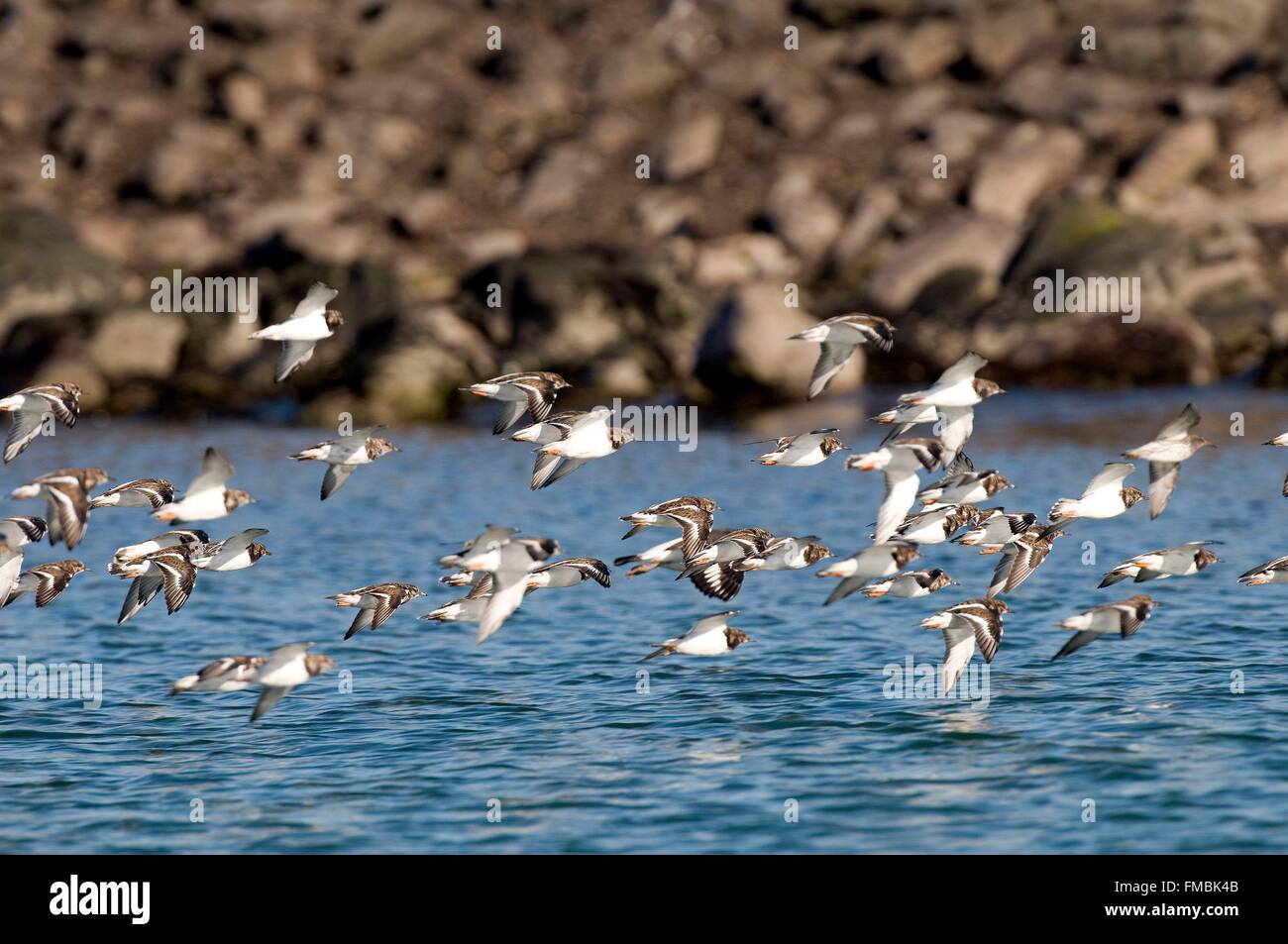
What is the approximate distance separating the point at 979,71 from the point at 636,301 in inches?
775

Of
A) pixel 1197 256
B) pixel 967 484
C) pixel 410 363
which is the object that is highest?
pixel 1197 256

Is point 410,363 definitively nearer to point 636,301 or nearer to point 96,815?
point 636,301

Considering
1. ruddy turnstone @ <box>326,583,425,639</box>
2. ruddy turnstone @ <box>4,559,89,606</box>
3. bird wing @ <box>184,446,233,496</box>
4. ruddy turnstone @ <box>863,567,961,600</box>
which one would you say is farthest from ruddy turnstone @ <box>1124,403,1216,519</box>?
ruddy turnstone @ <box>4,559,89,606</box>

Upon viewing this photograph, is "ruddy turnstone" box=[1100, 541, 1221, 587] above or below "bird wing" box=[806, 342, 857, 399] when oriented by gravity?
below

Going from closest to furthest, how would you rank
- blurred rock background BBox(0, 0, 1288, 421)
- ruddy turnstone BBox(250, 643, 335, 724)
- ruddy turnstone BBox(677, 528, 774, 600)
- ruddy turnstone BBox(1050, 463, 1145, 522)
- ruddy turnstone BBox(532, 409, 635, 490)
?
ruddy turnstone BBox(250, 643, 335, 724), ruddy turnstone BBox(677, 528, 774, 600), ruddy turnstone BBox(532, 409, 635, 490), ruddy turnstone BBox(1050, 463, 1145, 522), blurred rock background BBox(0, 0, 1288, 421)

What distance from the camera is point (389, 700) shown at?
21766 mm

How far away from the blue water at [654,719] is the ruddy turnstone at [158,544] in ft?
7.11

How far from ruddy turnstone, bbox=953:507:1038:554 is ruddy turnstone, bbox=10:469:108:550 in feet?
31.1

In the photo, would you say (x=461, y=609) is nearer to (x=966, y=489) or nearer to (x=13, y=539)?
(x=13, y=539)

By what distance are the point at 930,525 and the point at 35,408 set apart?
990cm

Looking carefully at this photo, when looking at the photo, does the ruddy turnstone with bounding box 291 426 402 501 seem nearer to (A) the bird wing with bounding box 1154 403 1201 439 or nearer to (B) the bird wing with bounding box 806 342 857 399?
(B) the bird wing with bounding box 806 342 857 399

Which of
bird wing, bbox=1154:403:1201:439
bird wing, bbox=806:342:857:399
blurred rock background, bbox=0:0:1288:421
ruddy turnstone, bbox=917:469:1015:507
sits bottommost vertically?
ruddy turnstone, bbox=917:469:1015:507

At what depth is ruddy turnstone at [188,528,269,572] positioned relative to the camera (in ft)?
64.6
